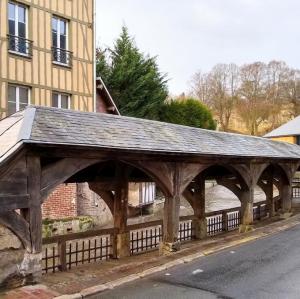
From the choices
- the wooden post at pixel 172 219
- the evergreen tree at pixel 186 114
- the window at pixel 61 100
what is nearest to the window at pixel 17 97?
the window at pixel 61 100

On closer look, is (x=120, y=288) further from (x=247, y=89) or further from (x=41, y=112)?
(x=247, y=89)

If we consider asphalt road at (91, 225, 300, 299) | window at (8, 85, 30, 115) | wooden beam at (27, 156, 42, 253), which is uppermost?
window at (8, 85, 30, 115)

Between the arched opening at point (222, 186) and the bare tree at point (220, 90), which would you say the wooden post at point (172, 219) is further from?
the bare tree at point (220, 90)

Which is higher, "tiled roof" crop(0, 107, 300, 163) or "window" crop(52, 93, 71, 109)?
"window" crop(52, 93, 71, 109)

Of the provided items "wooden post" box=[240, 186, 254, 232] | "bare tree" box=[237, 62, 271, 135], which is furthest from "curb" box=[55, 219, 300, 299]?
"bare tree" box=[237, 62, 271, 135]

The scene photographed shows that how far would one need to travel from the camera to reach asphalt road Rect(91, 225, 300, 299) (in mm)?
6602

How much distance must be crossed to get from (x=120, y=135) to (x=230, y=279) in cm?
318

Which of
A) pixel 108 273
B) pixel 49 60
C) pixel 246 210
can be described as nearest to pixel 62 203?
pixel 49 60

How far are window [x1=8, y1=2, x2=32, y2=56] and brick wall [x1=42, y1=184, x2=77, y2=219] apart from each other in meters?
4.92

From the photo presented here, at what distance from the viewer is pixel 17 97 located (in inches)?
566

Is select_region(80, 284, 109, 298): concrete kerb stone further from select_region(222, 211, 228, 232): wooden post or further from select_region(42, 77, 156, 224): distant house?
select_region(42, 77, 156, 224): distant house

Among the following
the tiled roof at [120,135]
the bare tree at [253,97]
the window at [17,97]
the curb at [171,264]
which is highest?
the bare tree at [253,97]

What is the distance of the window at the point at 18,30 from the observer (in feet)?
46.3

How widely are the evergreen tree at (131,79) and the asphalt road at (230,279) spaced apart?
1655cm
